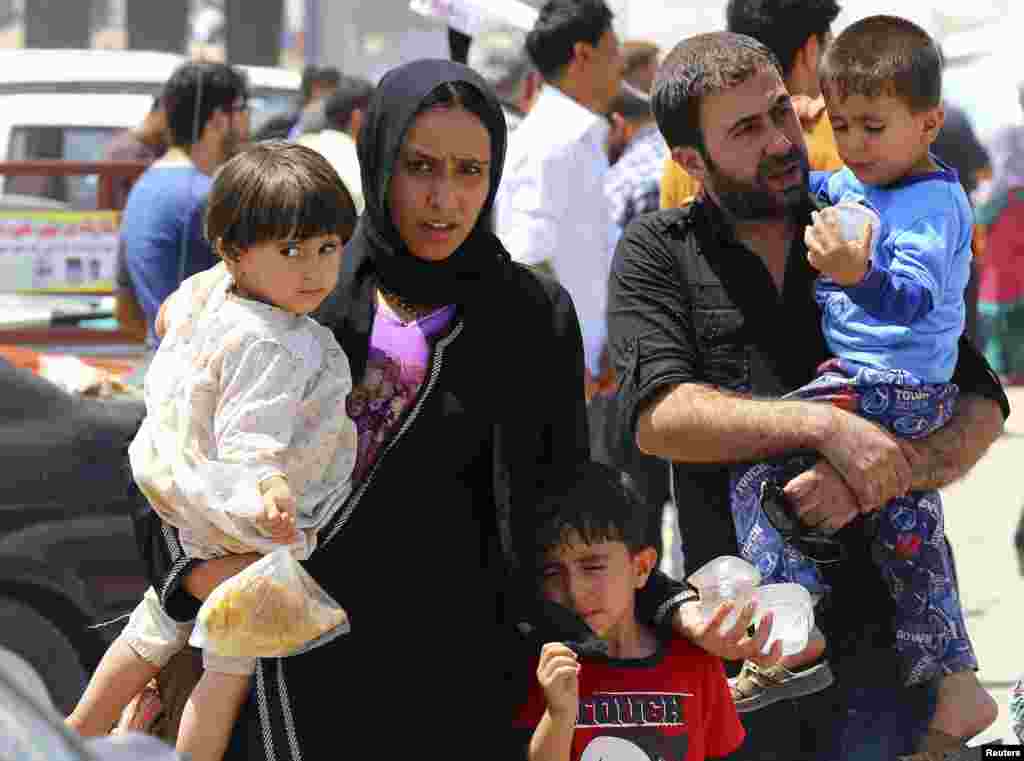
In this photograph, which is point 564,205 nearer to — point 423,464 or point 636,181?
point 636,181

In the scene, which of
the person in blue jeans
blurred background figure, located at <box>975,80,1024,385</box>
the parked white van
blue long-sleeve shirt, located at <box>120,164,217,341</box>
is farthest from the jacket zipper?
blurred background figure, located at <box>975,80,1024,385</box>

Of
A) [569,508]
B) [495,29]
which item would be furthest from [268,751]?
[495,29]

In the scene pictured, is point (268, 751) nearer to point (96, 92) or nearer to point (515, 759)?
point (515, 759)

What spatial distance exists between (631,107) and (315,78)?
1.83 meters

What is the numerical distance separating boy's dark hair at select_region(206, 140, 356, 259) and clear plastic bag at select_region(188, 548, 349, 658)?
450 millimetres

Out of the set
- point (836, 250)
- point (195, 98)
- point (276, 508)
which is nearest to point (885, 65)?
point (836, 250)

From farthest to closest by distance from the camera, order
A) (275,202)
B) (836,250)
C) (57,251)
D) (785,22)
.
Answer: (57,251), (785,22), (836,250), (275,202)

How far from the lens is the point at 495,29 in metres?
8.21

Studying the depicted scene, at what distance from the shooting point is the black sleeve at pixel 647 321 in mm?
3383

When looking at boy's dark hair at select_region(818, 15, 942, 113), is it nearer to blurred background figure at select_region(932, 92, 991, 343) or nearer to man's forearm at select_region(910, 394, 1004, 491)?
man's forearm at select_region(910, 394, 1004, 491)

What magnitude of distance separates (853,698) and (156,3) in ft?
64.9

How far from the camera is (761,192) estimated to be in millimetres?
3379

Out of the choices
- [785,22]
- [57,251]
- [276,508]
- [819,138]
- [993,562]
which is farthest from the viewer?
[993,562]

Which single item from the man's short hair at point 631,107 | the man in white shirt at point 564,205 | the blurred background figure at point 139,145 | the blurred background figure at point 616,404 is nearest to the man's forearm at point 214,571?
the blurred background figure at point 616,404
